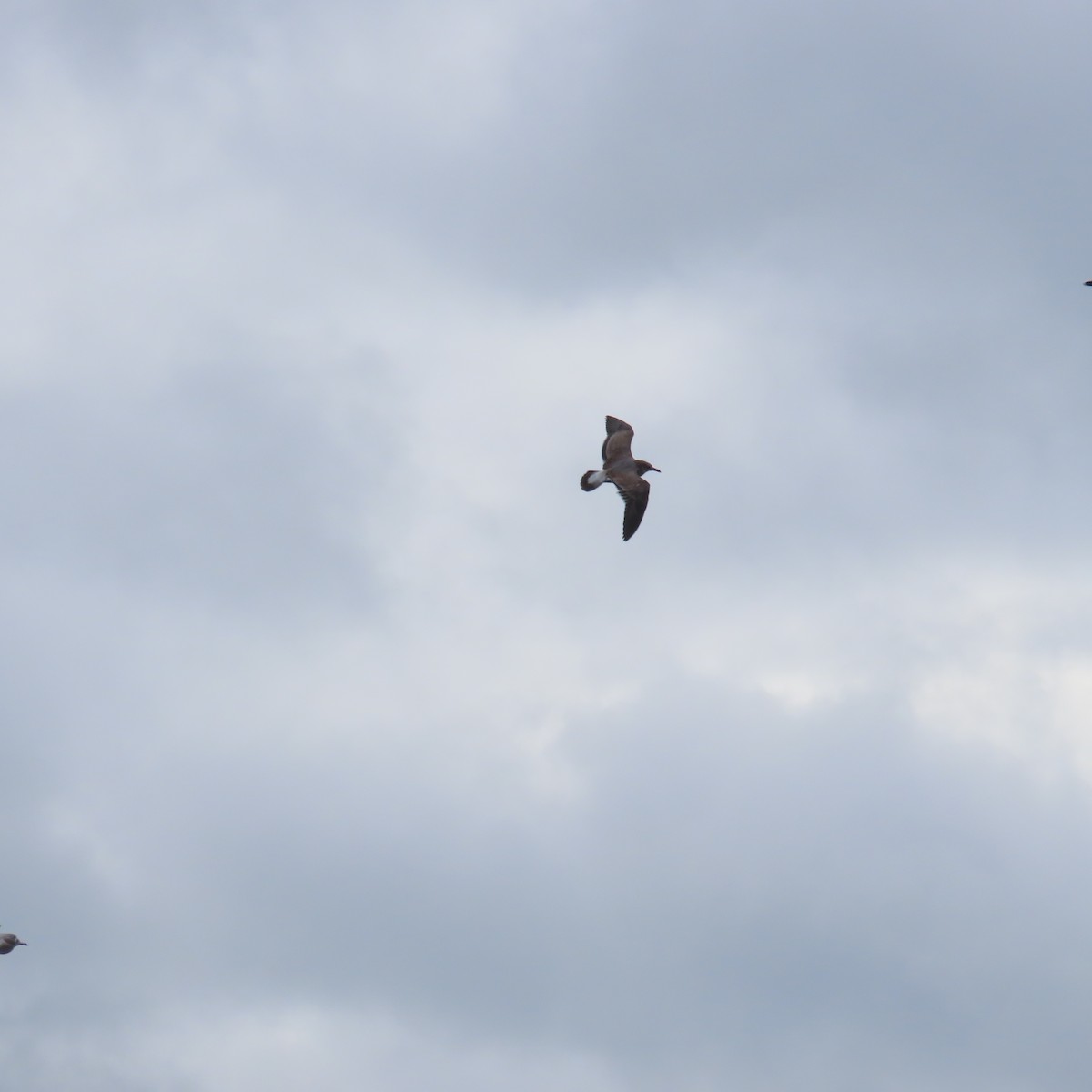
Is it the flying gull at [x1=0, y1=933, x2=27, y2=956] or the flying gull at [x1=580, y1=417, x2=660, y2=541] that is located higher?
the flying gull at [x1=580, y1=417, x2=660, y2=541]

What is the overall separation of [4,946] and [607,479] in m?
29.7

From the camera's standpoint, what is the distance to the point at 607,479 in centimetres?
7631

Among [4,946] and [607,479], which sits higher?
[607,479]

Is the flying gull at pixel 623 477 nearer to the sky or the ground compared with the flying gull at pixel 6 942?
nearer to the sky

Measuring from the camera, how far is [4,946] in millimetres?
72062
